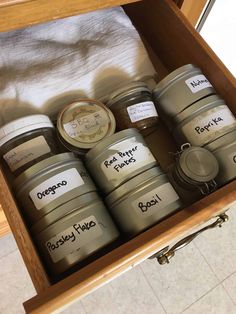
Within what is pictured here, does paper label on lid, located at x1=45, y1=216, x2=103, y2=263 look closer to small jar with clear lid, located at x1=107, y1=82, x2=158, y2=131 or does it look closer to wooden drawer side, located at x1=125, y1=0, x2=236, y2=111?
small jar with clear lid, located at x1=107, y1=82, x2=158, y2=131

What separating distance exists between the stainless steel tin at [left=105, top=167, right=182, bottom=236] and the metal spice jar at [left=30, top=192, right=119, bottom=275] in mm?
23

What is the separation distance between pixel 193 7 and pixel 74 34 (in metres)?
0.25

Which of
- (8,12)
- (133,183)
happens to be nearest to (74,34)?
(8,12)

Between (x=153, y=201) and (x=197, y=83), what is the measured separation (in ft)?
0.71

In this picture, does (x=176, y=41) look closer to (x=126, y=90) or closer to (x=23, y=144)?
(x=126, y=90)

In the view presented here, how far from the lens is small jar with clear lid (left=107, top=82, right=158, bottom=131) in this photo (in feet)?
1.74

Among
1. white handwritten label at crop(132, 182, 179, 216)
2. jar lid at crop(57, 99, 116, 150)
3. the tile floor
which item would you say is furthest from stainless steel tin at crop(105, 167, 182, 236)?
the tile floor

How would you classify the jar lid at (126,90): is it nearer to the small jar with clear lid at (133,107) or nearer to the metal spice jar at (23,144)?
the small jar with clear lid at (133,107)

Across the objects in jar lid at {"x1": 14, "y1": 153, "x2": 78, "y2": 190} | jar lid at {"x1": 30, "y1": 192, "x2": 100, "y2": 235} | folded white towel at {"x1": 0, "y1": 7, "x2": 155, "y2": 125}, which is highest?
folded white towel at {"x1": 0, "y1": 7, "x2": 155, "y2": 125}

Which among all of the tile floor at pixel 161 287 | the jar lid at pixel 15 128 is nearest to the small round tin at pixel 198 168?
the jar lid at pixel 15 128

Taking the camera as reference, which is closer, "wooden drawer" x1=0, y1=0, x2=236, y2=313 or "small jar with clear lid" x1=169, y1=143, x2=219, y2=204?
"wooden drawer" x1=0, y1=0, x2=236, y2=313

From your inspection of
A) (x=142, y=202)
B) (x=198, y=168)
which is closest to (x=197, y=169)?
(x=198, y=168)

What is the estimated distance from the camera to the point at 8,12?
1.38 ft

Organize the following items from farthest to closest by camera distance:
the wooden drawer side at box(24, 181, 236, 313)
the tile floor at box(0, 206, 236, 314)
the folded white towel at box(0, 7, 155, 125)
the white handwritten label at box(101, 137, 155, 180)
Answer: the tile floor at box(0, 206, 236, 314) → the folded white towel at box(0, 7, 155, 125) → the white handwritten label at box(101, 137, 155, 180) → the wooden drawer side at box(24, 181, 236, 313)
